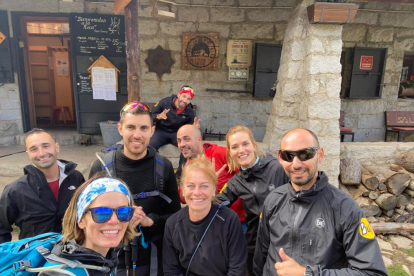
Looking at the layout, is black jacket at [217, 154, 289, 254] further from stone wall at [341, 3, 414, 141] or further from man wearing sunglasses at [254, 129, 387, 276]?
stone wall at [341, 3, 414, 141]

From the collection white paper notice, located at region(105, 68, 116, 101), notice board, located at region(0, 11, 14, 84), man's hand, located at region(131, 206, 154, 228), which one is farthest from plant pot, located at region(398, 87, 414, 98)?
notice board, located at region(0, 11, 14, 84)

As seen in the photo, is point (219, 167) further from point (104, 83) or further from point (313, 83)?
point (104, 83)

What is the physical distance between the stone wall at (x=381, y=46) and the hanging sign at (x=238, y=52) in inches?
83.7

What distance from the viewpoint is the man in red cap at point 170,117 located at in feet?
13.3

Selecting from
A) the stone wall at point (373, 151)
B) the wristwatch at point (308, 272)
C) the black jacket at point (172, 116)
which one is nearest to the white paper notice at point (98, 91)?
the black jacket at point (172, 116)

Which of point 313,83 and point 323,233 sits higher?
point 313,83

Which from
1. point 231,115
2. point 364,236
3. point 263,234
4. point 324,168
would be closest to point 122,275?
point 263,234

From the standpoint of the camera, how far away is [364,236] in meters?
1.34

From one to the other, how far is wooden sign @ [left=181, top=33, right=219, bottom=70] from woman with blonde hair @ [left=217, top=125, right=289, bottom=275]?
377 centimetres

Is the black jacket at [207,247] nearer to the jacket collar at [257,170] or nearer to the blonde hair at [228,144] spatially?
the jacket collar at [257,170]

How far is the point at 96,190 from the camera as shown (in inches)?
50.0

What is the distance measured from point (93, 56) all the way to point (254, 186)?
4944mm

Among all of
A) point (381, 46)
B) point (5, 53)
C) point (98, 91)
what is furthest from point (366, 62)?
point (5, 53)

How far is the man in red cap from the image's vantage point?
4.06 m
